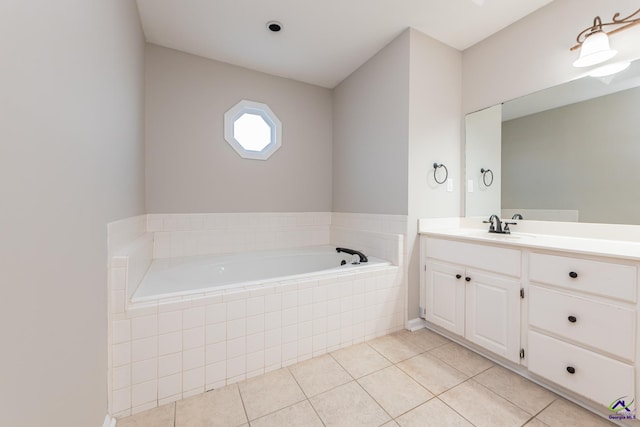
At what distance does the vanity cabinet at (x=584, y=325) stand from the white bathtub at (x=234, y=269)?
3.28 ft

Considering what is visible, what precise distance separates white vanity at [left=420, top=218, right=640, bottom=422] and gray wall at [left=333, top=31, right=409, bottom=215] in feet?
1.87

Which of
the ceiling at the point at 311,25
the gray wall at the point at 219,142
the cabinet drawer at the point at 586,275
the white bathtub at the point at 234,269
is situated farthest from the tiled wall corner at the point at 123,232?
the cabinet drawer at the point at 586,275

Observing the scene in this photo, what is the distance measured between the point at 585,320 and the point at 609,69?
1.54m

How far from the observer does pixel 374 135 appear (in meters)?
2.39

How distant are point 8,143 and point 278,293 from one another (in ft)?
4.21

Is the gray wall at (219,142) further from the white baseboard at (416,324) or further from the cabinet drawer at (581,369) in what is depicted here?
the cabinet drawer at (581,369)

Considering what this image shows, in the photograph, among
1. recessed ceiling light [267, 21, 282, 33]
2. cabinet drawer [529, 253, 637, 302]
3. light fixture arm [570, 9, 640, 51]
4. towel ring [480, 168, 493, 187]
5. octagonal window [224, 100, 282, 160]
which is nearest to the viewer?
cabinet drawer [529, 253, 637, 302]

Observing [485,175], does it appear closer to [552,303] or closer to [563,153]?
[563,153]

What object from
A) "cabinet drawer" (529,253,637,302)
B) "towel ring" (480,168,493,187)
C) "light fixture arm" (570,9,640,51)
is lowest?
"cabinet drawer" (529,253,637,302)

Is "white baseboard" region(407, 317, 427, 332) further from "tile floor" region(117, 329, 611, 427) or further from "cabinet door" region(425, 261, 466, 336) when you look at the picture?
"tile floor" region(117, 329, 611, 427)

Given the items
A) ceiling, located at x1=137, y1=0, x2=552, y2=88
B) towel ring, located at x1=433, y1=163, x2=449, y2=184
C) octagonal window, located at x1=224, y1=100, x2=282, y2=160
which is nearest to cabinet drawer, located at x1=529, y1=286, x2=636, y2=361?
towel ring, located at x1=433, y1=163, x2=449, y2=184

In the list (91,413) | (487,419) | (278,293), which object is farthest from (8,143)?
(487,419)

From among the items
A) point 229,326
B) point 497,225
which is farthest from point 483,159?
point 229,326

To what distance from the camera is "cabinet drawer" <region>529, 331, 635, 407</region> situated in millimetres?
1106
